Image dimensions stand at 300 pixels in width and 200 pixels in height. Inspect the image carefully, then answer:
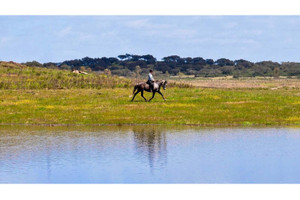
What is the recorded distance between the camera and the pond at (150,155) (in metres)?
15.8

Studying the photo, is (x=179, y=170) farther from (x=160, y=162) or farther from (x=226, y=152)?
(x=226, y=152)

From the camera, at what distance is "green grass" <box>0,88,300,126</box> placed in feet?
102

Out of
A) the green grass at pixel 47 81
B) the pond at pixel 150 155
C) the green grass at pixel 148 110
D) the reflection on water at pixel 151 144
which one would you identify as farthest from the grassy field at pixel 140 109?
the green grass at pixel 47 81

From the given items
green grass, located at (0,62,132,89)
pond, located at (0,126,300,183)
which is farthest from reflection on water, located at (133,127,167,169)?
green grass, located at (0,62,132,89)

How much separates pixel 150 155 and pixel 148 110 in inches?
612

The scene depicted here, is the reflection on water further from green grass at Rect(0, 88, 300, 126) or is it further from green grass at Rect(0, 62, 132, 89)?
green grass at Rect(0, 62, 132, 89)

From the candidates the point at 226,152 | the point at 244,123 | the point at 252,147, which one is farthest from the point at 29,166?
the point at 244,123

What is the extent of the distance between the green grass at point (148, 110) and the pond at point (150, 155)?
3.21 metres

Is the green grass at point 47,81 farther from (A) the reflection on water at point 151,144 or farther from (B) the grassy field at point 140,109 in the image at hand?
(A) the reflection on water at point 151,144

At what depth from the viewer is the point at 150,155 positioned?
19.5 m

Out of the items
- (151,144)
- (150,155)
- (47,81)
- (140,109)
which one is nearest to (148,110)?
(140,109)

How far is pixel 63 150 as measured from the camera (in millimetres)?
20891

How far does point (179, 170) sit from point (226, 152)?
13.4ft

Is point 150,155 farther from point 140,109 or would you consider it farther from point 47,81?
point 47,81
